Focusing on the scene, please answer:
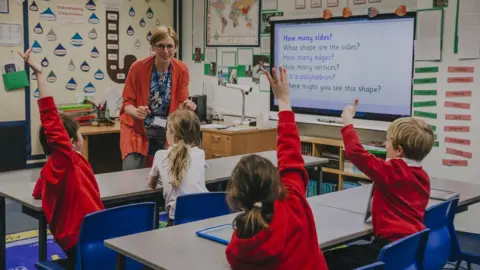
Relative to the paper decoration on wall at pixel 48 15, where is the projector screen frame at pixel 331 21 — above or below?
below

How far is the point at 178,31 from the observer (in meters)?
7.21

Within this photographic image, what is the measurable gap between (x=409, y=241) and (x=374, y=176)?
13.6 inches

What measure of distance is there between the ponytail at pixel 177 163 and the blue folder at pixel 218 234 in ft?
2.13

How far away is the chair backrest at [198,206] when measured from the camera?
2717 millimetres

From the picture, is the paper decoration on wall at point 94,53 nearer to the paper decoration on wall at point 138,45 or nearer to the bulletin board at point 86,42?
the bulletin board at point 86,42

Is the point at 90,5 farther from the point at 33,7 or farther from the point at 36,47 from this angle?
the point at 36,47

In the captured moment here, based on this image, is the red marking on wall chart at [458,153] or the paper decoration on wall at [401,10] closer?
the red marking on wall chart at [458,153]

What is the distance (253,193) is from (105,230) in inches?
38.5

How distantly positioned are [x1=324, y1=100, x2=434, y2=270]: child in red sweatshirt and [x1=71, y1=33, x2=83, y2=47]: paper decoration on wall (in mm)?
4561

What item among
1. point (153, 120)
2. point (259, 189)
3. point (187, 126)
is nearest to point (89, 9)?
point (153, 120)

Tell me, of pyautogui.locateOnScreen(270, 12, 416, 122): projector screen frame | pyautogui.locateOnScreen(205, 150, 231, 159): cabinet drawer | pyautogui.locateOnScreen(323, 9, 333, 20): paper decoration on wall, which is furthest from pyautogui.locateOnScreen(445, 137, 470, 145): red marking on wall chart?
pyautogui.locateOnScreen(205, 150, 231, 159): cabinet drawer

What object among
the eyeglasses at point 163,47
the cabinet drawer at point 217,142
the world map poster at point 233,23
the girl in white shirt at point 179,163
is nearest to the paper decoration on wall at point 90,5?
the world map poster at point 233,23

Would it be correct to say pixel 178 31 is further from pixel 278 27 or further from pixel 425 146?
pixel 425 146

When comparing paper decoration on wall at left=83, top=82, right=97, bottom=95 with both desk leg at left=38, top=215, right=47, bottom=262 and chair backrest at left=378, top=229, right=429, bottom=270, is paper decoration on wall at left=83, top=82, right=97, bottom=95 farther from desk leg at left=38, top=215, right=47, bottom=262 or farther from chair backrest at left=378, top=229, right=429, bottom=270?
chair backrest at left=378, top=229, right=429, bottom=270
